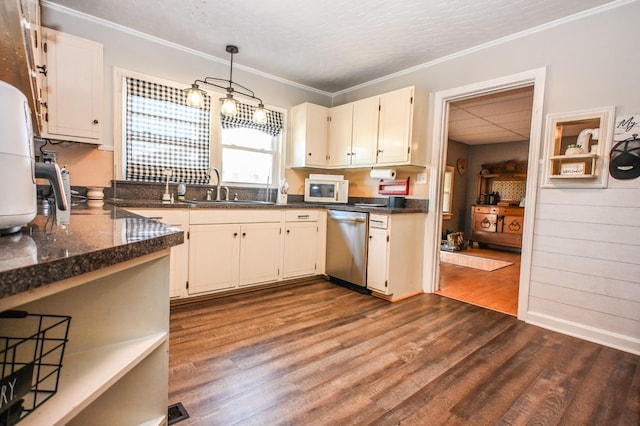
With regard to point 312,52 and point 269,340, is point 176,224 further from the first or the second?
point 312,52

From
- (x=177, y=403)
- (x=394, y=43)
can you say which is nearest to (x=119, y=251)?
(x=177, y=403)

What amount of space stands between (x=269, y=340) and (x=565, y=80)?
2992 millimetres

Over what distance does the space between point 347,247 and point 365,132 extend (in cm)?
132

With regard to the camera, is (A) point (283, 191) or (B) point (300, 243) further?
(A) point (283, 191)

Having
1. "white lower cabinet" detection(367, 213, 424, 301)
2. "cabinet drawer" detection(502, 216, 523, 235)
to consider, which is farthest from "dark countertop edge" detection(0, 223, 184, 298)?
"cabinet drawer" detection(502, 216, 523, 235)

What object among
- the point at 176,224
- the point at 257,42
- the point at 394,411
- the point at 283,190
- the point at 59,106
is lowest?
the point at 394,411

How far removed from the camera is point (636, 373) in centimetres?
189

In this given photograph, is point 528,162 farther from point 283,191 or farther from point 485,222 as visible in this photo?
point 485,222

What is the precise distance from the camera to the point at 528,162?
2543 mm

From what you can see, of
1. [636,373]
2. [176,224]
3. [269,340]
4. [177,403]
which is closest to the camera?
[177,403]

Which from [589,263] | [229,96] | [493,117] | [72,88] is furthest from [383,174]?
[72,88]

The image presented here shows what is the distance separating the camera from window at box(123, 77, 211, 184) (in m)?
2.89

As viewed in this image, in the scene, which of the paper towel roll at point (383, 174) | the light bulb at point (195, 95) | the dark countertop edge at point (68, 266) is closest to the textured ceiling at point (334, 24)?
the light bulb at point (195, 95)

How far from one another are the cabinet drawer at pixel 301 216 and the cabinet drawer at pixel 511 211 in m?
4.71
